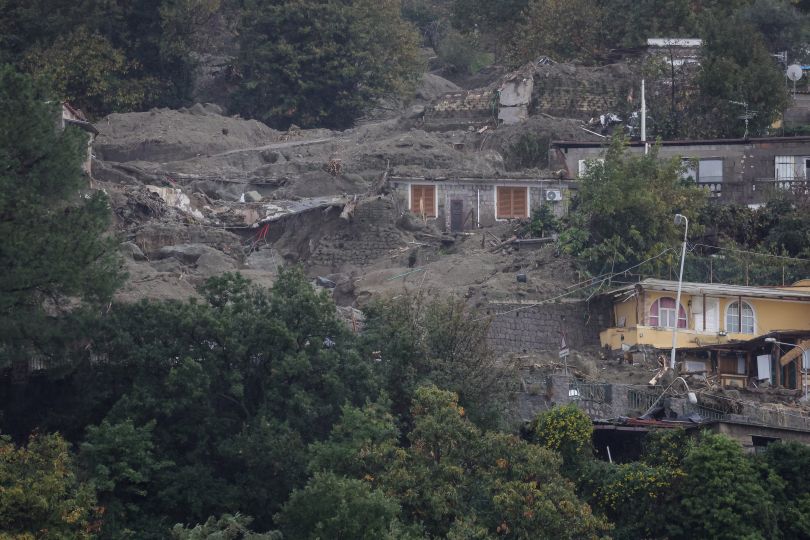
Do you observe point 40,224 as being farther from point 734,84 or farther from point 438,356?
point 734,84

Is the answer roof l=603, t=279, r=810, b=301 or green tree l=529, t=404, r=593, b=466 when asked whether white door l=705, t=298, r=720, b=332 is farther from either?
green tree l=529, t=404, r=593, b=466

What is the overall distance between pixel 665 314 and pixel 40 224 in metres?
13.9

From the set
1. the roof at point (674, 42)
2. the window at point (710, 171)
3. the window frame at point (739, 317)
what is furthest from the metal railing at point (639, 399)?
the roof at point (674, 42)

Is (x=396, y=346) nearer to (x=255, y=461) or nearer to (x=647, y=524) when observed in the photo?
(x=255, y=461)

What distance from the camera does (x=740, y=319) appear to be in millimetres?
37656

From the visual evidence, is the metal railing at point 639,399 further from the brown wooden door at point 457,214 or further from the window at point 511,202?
the brown wooden door at point 457,214

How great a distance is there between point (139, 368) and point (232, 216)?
1384 centimetres

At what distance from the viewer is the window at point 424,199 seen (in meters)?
43.8

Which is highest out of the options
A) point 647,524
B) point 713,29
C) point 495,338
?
point 713,29

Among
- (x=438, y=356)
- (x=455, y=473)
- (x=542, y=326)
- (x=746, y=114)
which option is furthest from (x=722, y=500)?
(x=746, y=114)

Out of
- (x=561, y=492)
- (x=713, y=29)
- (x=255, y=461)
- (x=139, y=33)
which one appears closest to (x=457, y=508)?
(x=561, y=492)

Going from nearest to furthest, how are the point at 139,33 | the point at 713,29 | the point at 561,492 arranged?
the point at 561,492 < the point at 713,29 < the point at 139,33

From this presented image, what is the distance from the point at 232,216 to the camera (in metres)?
44.2

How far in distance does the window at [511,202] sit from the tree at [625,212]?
110 inches
